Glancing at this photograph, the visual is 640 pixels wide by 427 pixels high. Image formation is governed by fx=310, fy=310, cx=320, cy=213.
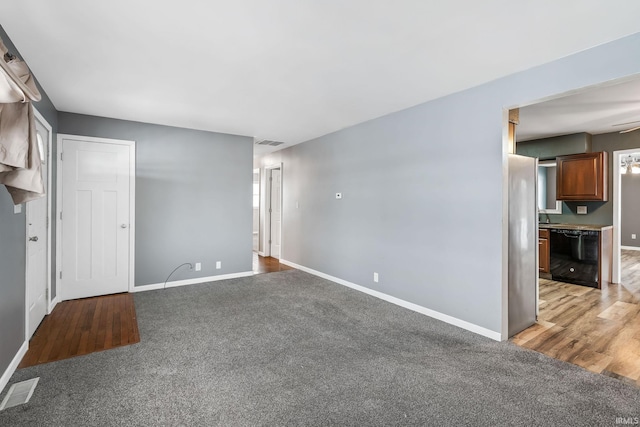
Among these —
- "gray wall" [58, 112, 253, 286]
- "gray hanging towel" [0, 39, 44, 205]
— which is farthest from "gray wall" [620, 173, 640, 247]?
"gray hanging towel" [0, 39, 44, 205]

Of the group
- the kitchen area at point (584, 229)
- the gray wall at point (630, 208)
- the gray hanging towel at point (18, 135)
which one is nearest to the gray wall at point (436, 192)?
the kitchen area at point (584, 229)

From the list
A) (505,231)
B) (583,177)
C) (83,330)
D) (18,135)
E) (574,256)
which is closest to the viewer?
(18,135)

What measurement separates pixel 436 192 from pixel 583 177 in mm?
3512

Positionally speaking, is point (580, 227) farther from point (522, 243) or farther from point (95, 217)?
point (95, 217)

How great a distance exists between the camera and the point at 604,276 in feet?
15.9

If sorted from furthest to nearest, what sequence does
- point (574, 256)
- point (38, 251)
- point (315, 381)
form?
point (574, 256) < point (38, 251) < point (315, 381)

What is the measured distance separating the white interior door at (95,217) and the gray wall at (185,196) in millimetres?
Result: 174

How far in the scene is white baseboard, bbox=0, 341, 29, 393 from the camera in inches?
84.7

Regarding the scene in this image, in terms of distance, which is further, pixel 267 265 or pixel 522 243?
pixel 267 265

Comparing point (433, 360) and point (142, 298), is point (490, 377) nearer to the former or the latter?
point (433, 360)

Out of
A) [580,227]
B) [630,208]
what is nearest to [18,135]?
[580,227]

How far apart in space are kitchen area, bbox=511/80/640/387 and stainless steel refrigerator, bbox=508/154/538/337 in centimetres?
18

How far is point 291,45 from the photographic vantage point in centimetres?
235

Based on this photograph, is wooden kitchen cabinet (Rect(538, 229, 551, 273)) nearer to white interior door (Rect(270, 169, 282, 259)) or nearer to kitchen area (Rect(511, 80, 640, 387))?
kitchen area (Rect(511, 80, 640, 387))
